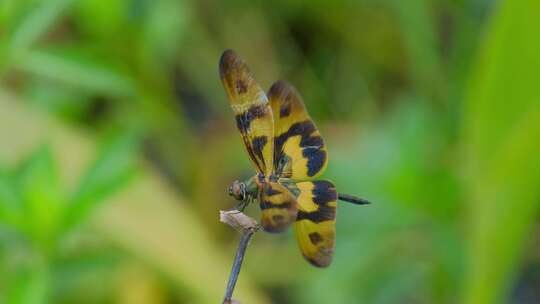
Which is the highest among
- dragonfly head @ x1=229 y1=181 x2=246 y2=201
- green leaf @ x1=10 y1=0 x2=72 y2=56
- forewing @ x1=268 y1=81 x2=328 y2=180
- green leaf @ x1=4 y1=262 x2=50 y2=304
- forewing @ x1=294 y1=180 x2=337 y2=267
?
green leaf @ x1=10 y1=0 x2=72 y2=56

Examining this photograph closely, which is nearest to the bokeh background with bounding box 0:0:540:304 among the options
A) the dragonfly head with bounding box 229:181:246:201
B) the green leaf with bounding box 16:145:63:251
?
the green leaf with bounding box 16:145:63:251

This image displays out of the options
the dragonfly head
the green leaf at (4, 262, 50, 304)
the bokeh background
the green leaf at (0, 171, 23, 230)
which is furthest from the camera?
the bokeh background

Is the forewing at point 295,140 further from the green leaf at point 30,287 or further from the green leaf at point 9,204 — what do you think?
the green leaf at point 9,204

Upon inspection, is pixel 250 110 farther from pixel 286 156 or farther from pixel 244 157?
pixel 244 157

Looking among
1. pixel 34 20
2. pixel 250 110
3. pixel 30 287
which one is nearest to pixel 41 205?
pixel 30 287

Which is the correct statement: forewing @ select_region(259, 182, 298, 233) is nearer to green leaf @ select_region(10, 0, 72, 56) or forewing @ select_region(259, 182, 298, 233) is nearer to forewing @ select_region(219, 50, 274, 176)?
forewing @ select_region(219, 50, 274, 176)

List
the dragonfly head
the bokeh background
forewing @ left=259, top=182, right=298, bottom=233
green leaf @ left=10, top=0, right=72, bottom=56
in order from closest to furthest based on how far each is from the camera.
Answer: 1. forewing @ left=259, top=182, right=298, bottom=233
2. the dragonfly head
3. the bokeh background
4. green leaf @ left=10, top=0, right=72, bottom=56

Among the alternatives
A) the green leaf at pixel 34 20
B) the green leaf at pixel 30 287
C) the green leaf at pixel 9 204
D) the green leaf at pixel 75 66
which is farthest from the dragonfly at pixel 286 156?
the green leaf at pixel 75 66
